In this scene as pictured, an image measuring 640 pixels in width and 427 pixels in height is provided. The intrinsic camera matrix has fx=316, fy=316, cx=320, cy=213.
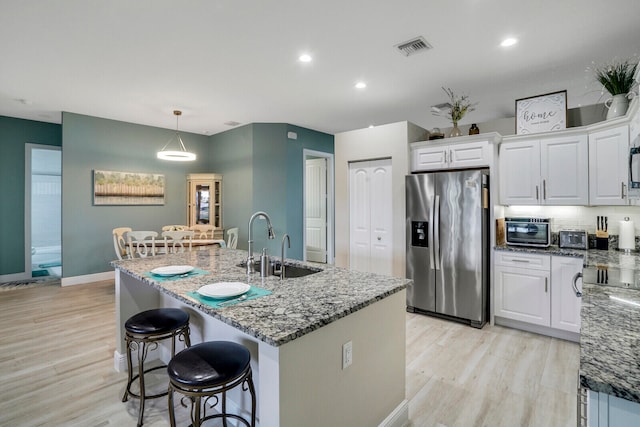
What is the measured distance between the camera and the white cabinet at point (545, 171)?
315 cm

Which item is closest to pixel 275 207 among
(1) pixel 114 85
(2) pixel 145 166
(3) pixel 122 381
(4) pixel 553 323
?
(2) pixel 145 166

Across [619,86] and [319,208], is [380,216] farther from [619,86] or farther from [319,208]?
[319,208]

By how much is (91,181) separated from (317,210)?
13.9 feet

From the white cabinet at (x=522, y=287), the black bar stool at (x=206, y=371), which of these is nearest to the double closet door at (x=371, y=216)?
the white cabinet at (x=522, y=287)

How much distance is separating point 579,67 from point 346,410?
3.96 meters

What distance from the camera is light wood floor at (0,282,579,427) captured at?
204 centimetres

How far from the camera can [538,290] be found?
10.6 feet

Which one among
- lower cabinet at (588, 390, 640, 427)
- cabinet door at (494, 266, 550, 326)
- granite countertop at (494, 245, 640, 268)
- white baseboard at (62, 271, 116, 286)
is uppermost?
granite countertop at (494, 245, 640, 268)

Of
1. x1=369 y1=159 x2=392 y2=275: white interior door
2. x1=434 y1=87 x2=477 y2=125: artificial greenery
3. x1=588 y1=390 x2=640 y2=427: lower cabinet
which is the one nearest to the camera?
x1=588 y1=390 x2=640 y2=427: lower cabinet

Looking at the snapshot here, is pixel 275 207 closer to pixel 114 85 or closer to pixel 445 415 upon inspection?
pixel 114 85

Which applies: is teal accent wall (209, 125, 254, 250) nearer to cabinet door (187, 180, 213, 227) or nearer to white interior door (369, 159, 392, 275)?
cabinet door (187, 180, 213, 227)

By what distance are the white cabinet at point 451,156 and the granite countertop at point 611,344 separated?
7.01 feet

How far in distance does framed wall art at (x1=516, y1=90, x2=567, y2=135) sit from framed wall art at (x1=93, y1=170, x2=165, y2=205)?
601 cm

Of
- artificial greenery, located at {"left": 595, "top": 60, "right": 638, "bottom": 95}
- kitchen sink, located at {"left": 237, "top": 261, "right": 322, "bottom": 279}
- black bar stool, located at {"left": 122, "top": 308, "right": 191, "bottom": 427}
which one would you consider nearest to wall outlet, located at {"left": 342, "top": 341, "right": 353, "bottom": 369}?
kitchen sink, located at {"left": 237, "top": 261, "right": 322, "bottom": 279}
